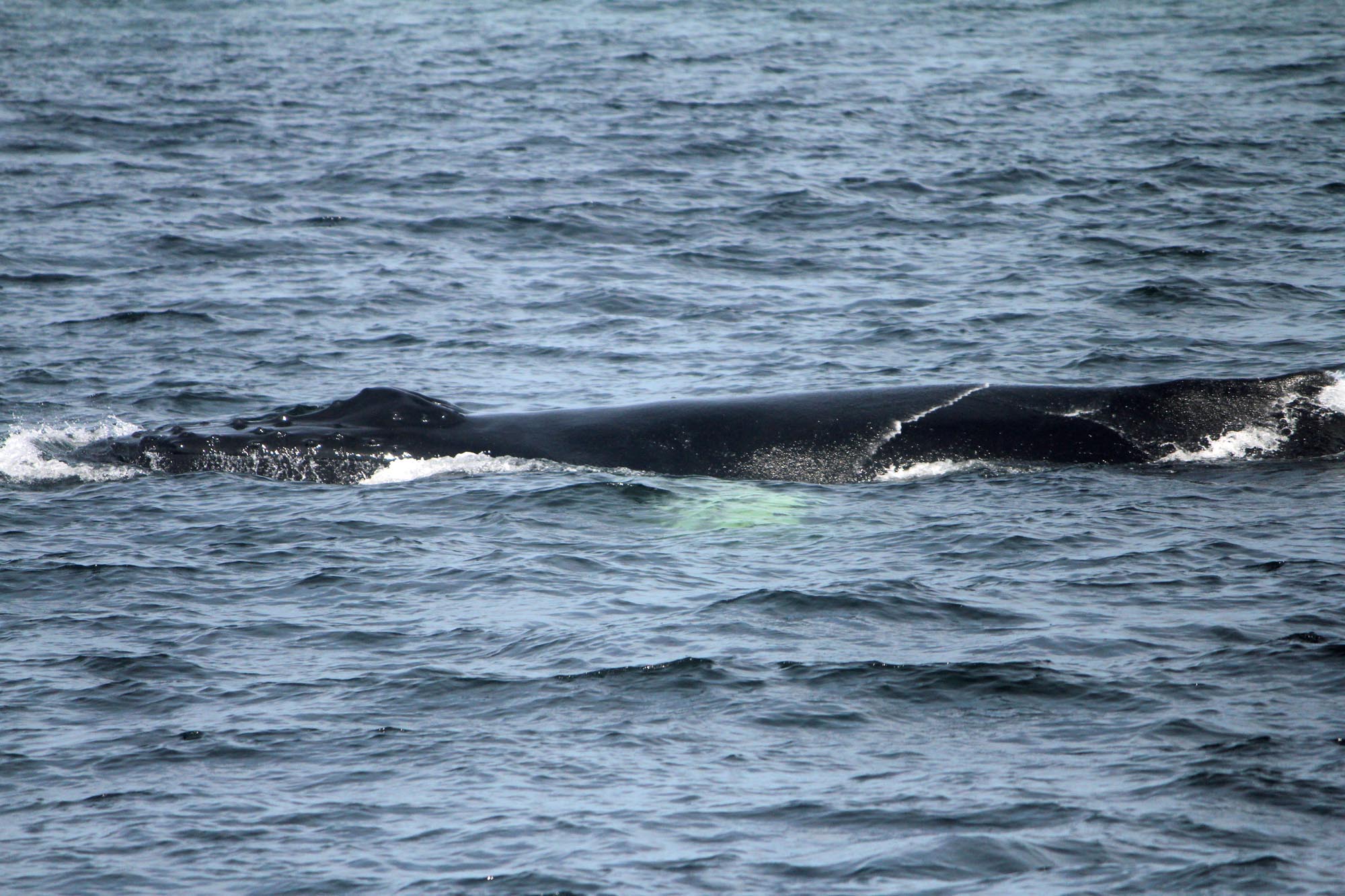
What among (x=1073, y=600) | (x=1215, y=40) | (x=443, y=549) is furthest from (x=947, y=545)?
(x=1215, y=40)

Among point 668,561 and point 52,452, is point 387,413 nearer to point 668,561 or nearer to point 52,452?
point 52,452

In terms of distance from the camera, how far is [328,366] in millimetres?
19203

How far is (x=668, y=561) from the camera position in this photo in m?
12.0

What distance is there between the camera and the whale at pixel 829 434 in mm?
13695

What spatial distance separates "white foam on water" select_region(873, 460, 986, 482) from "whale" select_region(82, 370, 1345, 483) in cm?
4

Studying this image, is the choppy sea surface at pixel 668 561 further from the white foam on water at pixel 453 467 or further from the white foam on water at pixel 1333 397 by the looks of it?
the white foam on water at pixel 1333 397

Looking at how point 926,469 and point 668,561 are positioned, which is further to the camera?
point 926,469

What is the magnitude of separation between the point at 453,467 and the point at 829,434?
335 centimetres

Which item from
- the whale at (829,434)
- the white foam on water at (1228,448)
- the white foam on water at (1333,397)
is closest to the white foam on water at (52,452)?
the whale at (829,434)

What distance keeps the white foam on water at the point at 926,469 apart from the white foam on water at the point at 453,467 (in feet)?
9.56

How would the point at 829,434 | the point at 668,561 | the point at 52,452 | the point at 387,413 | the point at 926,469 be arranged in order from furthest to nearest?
1. the point at 52,452
2. the point at 387,413
3. the point at 829,434
4. the point at 926,469
5. the point at 668,561

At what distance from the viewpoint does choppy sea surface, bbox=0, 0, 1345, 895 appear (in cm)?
789

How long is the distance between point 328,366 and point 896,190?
41.7 feet

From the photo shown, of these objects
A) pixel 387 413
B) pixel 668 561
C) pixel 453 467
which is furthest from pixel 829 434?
pixel 387 413
